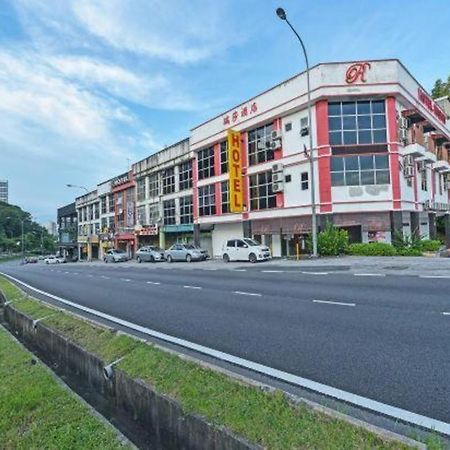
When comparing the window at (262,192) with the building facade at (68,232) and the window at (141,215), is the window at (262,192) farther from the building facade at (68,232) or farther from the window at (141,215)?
the building facade at (68,232)

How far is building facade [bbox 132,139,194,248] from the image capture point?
140ft

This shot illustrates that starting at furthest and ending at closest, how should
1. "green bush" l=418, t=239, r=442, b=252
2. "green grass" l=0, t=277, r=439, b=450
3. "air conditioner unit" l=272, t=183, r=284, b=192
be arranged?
1. "air conditioner unit" l=272, t=183, r=284, b=192
2. "green bush" l=418, t=239, r=442, b=252
3. "green grass" l=0, t=277, r=439, b=450

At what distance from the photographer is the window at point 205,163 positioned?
1508 inches

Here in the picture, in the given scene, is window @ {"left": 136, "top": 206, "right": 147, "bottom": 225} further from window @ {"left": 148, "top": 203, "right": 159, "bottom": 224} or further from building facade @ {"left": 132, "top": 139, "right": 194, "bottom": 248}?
window @ {"left": 148, "top": 203, "right": 159, "bottom": 224}

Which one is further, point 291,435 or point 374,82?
point 374,82

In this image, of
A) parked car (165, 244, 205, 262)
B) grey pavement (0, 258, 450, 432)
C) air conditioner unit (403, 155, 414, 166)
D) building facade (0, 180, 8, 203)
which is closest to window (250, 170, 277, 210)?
parked car (165, 244, 205, 262)

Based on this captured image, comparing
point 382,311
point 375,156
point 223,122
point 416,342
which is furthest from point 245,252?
point 416,342

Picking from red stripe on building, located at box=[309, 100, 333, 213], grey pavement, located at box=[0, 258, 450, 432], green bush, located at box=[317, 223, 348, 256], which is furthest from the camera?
red stripe on building, located at box=[309, 100, 333, 213]

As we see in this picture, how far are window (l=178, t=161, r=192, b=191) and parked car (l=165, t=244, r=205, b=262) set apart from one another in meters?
8.73

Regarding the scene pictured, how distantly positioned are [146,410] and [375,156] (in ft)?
84.3

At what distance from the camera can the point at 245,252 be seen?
27.8 metres

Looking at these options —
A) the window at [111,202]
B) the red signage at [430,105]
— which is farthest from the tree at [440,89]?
the window at [111,202]

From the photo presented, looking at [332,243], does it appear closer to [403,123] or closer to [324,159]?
[324,159]

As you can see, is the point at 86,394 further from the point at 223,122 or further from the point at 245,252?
the point at 223,122
